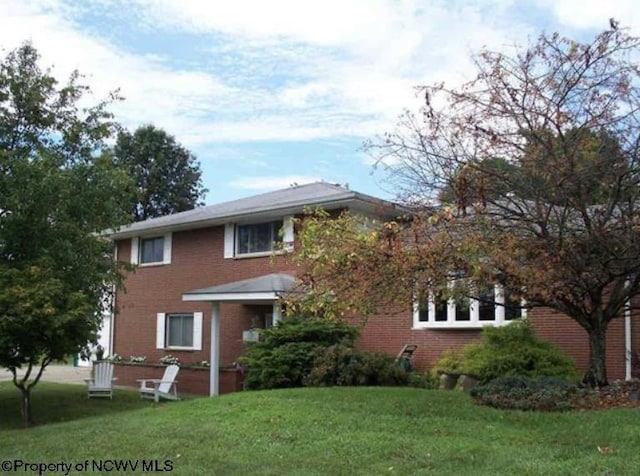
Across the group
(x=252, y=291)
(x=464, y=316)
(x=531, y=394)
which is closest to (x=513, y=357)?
(x=464, y=316)

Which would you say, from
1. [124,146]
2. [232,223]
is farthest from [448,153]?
[124,146]

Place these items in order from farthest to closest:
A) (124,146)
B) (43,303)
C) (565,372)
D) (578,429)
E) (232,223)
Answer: (124,146)
(232,223)
(565,372)
(43,303)
(578,429)

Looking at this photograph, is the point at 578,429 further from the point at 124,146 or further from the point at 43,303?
the point at 124,146

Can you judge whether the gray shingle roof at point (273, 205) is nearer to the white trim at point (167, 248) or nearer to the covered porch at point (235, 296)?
the white trim at point (167, 248)

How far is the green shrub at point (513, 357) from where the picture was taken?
47.9 feet

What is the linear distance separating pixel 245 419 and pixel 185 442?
1406 mm

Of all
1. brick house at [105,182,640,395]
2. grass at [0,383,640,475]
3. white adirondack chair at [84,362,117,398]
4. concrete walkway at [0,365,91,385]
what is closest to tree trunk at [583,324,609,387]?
grass at [0,383,640,475]

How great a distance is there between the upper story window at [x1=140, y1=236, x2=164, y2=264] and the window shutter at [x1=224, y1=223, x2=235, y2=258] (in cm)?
360

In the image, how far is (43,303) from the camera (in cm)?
1347

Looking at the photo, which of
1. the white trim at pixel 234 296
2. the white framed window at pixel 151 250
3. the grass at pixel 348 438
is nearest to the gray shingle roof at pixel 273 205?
the white framed window at pixel 151 250

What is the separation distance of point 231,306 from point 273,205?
13.6 feet

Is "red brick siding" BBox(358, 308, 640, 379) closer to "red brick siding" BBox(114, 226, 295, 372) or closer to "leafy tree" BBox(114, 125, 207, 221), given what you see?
"red brick siding" BBox(114, 226, 295, 372)

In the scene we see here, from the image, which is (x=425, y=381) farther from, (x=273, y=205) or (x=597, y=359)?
(x=273, y=205)

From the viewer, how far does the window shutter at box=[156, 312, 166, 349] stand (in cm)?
2445
